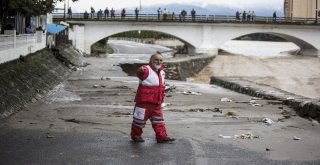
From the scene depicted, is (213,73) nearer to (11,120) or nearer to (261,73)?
(261,73)

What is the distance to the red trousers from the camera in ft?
28.0

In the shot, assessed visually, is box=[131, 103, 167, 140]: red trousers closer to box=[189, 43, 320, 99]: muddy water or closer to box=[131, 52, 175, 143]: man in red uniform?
box=[131, 52, 175, 143]: man in red uniform

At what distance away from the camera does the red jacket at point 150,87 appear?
8484 mm

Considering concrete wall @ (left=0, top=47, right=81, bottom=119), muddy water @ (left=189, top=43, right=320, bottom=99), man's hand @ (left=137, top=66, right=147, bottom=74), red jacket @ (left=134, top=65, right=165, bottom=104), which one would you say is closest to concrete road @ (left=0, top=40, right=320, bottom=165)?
concrete wall @ (left=0, top=47, right=81, bottom=119)

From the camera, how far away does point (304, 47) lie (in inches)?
2751

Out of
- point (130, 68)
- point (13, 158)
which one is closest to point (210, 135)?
point (13, 158)

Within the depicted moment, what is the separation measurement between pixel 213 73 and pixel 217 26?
15.2 m

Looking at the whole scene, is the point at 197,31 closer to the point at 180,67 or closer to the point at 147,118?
the point at 180,67

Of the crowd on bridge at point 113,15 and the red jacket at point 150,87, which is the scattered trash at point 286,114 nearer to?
the red jacket at point 150,87

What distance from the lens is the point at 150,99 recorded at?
27.8 ft

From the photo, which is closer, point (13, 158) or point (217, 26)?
point (13, 158)

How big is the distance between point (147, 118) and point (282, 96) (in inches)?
334

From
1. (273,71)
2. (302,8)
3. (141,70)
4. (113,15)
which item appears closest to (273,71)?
(273,71)

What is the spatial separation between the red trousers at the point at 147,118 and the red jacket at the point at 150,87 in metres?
0.11
